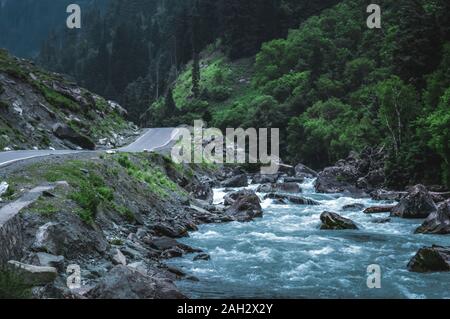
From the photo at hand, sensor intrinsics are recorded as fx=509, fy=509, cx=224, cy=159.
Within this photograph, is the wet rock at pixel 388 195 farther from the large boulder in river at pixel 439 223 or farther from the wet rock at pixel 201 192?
the wet rock at pixel 201 192

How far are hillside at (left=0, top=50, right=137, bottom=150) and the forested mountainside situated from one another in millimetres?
51980

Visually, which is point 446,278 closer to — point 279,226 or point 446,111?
point 279,226

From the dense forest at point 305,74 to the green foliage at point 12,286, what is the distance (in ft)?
105

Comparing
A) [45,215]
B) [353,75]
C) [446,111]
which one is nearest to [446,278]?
[45,215]

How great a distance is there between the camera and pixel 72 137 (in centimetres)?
4522

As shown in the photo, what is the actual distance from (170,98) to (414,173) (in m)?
63.5

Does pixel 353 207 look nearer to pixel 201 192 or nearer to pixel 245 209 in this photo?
pixel 245 209

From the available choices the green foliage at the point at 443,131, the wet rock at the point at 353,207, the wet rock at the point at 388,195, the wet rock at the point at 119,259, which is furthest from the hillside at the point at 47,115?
the green foliage at the point at 443,131

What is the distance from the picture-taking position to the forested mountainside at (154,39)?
109375 millimetres

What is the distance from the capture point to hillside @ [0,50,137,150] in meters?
40.5

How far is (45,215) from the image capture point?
17.2 meters

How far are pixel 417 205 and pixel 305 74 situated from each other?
54788 mm

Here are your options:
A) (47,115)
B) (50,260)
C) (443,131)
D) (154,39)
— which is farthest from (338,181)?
(154,39)
